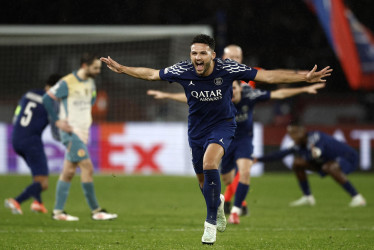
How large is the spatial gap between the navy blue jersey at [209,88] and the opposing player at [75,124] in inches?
103

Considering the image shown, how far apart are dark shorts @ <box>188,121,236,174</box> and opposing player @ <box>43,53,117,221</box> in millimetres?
2396

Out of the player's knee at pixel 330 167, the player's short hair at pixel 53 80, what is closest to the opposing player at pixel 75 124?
the player's short hair at pixel 53 80

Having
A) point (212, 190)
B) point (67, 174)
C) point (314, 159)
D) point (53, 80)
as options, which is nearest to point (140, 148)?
point (314, 159)

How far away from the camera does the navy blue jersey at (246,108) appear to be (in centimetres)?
955

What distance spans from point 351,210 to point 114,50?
989cm

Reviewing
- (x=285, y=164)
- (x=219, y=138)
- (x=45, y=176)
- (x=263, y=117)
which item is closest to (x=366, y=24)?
(x=263, y=117)

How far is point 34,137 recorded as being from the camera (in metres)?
10.4

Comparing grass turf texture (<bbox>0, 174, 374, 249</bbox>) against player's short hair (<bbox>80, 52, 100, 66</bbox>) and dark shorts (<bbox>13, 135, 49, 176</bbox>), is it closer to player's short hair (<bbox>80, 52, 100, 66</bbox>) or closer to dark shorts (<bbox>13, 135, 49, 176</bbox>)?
dark shorts (<bbox>13, 135, 49, 176</bbox>)

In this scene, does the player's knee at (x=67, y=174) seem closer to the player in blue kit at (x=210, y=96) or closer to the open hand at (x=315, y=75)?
the player in blue kit at (x=210, y=96)

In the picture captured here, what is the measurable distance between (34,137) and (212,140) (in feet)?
13.9

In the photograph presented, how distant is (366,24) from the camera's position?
30156mm

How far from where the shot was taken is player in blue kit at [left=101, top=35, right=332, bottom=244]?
6.77 meters

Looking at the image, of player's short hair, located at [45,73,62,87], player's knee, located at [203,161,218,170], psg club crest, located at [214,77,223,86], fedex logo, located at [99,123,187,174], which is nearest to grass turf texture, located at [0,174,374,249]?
player's knee, located at [203,161,218,170]

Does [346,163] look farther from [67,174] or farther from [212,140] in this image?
[212,140]
